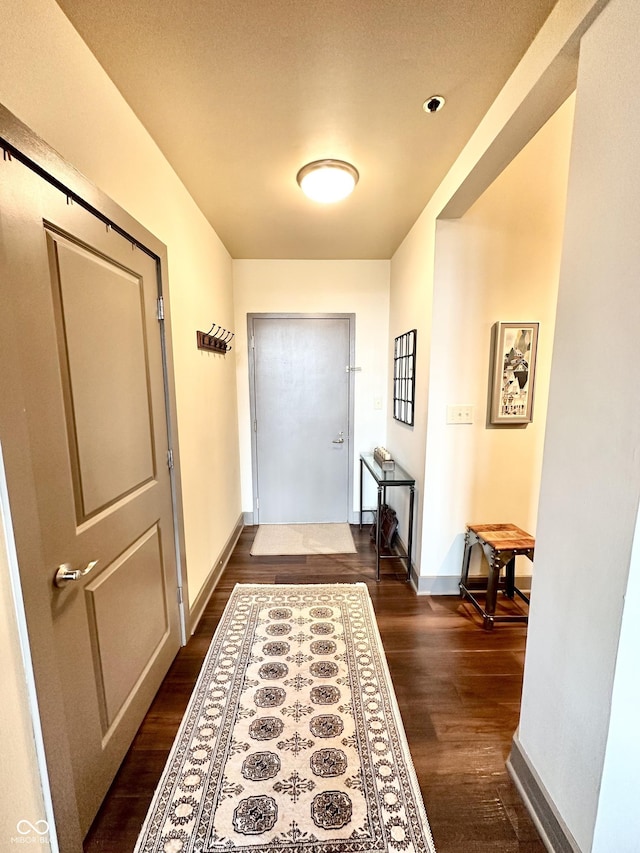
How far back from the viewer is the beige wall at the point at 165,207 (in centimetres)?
94

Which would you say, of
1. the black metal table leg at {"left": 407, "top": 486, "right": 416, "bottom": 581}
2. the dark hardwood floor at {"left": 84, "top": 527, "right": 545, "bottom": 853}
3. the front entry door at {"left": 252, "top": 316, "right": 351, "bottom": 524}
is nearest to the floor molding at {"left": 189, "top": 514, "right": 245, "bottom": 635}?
the dark hardwood floor at {"left": 84, "top": 527, "right": 545, "bottom": 853}

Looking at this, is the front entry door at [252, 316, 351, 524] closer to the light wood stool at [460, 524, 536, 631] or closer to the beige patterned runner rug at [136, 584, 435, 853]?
the light wood stool at [460, 524, 536, 631]

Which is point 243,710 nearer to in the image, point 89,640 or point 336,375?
point 89,640

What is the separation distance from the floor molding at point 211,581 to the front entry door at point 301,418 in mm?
528

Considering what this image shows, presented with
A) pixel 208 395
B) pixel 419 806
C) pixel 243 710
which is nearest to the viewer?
pixel 419 806

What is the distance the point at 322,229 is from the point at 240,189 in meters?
0.73

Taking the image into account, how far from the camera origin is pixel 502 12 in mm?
1040

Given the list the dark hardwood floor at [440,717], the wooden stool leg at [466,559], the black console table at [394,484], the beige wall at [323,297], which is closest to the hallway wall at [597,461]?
the dark hardwood floor at [440,717]

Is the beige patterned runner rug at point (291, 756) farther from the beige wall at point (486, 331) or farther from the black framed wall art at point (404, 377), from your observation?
the black framed wall art at point (404, 377)

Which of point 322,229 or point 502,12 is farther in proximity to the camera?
point 322,229

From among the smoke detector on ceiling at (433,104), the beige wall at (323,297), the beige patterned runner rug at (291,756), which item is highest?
the smoke detector on ceiling at (433,104)

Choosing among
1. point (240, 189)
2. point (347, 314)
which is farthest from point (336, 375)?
point (240, 189)

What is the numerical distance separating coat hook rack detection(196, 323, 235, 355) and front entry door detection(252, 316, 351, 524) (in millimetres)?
385

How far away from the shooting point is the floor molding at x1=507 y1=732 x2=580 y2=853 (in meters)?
1.01
